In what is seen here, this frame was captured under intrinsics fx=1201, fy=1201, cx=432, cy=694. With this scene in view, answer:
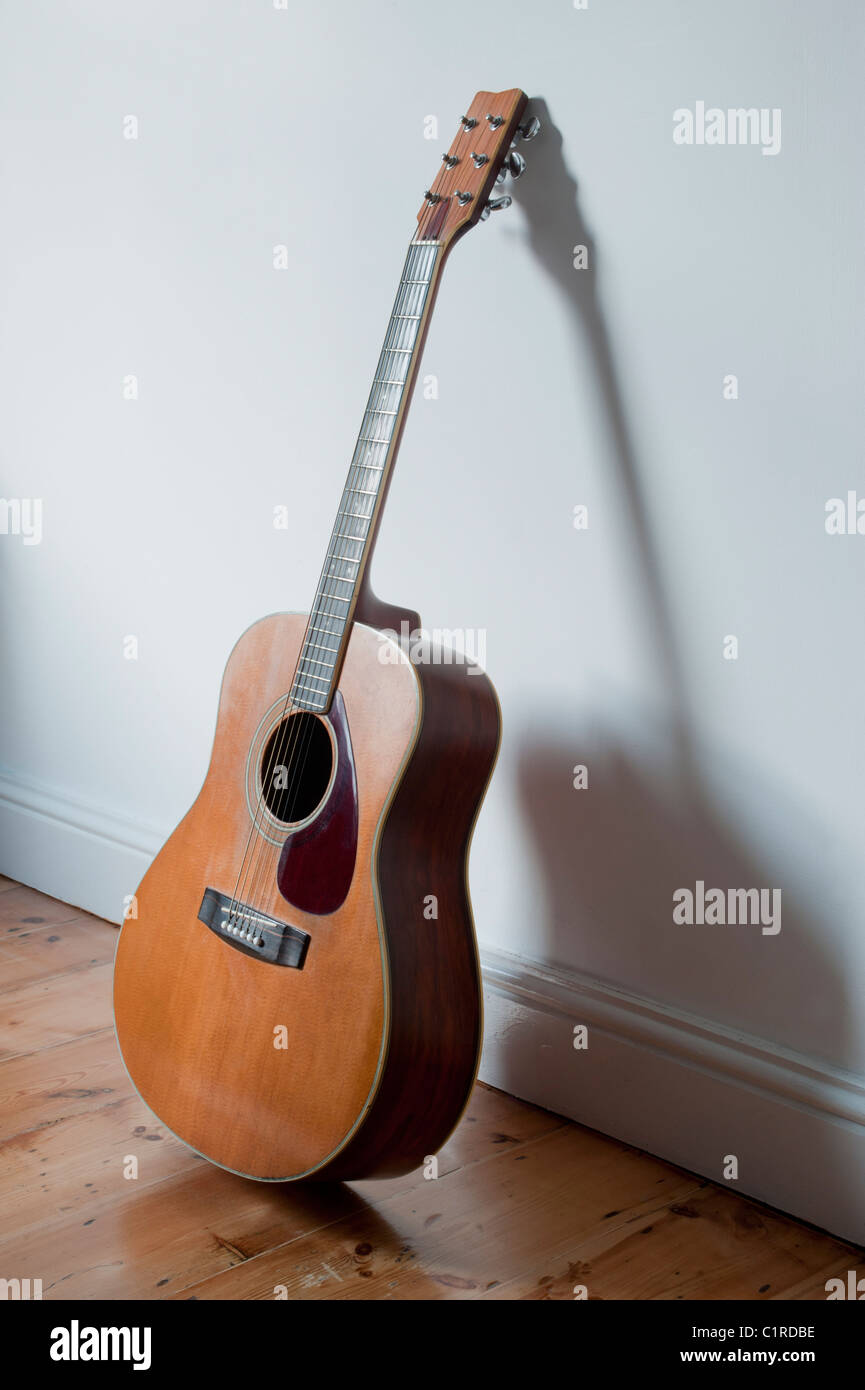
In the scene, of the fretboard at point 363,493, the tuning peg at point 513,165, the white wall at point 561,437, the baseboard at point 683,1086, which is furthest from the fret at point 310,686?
the tuning peg at point 513,165

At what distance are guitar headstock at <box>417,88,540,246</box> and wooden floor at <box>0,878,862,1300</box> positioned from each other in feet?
3.37

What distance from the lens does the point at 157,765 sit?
6.48ft

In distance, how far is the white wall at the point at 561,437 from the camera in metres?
1.20

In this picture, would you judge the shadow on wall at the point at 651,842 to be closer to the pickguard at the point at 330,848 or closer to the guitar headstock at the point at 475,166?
the guitar headstock at the point at 475,166

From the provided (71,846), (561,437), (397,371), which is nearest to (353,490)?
(397,371)

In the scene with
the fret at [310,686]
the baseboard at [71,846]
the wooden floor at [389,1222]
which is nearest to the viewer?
the wooden floor at [389,1222]

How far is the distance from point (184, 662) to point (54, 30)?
1.06 metres

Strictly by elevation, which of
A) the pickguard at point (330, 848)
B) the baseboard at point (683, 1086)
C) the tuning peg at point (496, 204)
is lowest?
the baseboard at point (683, 1086)

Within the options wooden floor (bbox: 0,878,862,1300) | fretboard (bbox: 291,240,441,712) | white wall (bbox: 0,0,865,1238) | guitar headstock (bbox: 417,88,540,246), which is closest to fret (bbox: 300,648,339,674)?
fretboard (bbox: 291,240,441,712)

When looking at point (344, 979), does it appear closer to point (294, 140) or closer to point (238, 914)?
point (238, 914)

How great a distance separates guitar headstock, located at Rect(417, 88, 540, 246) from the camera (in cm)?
128

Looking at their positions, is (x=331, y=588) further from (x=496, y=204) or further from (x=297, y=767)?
(x=496, y=204)

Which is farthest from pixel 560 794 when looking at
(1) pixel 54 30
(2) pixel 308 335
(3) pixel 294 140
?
(1) pixel 54 30

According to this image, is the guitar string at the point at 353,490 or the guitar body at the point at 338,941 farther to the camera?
the guitar string at the point at 353,490
